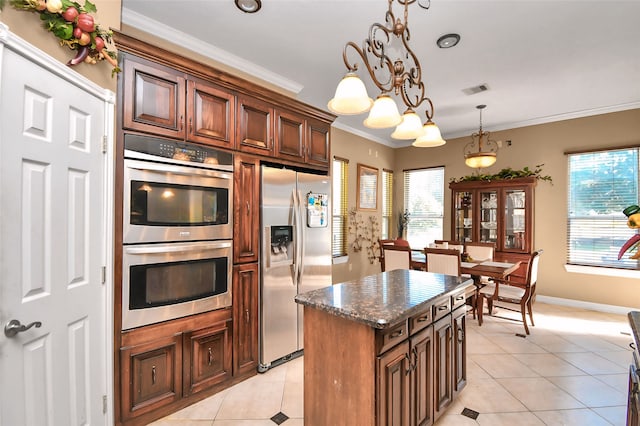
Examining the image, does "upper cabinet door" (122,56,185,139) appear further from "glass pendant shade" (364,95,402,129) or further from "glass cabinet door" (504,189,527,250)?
"glass cabinet door" (504,189,527,250)

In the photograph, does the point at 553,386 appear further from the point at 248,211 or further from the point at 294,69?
the point at 294,69

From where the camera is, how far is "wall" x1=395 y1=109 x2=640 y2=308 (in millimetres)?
4355

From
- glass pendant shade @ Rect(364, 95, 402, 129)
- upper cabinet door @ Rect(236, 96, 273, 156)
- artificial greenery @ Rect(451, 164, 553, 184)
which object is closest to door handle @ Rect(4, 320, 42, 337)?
upper cabinet door @ Rect(236, 96, 273, 156)

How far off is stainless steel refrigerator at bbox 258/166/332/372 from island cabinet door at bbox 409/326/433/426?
4.71 ft

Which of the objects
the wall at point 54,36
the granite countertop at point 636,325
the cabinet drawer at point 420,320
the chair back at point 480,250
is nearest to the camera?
the granite countertop at point 636,325

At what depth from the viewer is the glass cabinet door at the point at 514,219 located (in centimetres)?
490

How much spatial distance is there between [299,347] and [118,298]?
174 cm

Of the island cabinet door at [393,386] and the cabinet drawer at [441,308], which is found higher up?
the cabinet drawer at [441,308]

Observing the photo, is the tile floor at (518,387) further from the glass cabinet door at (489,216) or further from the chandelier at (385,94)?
the chandelier at (385,94)

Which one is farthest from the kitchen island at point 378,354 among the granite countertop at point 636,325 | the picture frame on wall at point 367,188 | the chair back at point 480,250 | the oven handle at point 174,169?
the picture frame on wall at point 367,188

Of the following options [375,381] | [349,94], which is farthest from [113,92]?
[375,381]

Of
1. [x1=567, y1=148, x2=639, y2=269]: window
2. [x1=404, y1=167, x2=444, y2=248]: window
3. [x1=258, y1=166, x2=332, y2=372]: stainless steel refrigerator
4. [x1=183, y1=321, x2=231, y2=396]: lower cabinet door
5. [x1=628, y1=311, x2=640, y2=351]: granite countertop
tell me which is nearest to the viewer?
[x1=628, y1=311, x2=640, y2=351]: granite countertop

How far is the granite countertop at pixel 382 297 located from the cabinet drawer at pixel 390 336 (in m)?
0.09

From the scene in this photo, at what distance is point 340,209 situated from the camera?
17.6 feet
